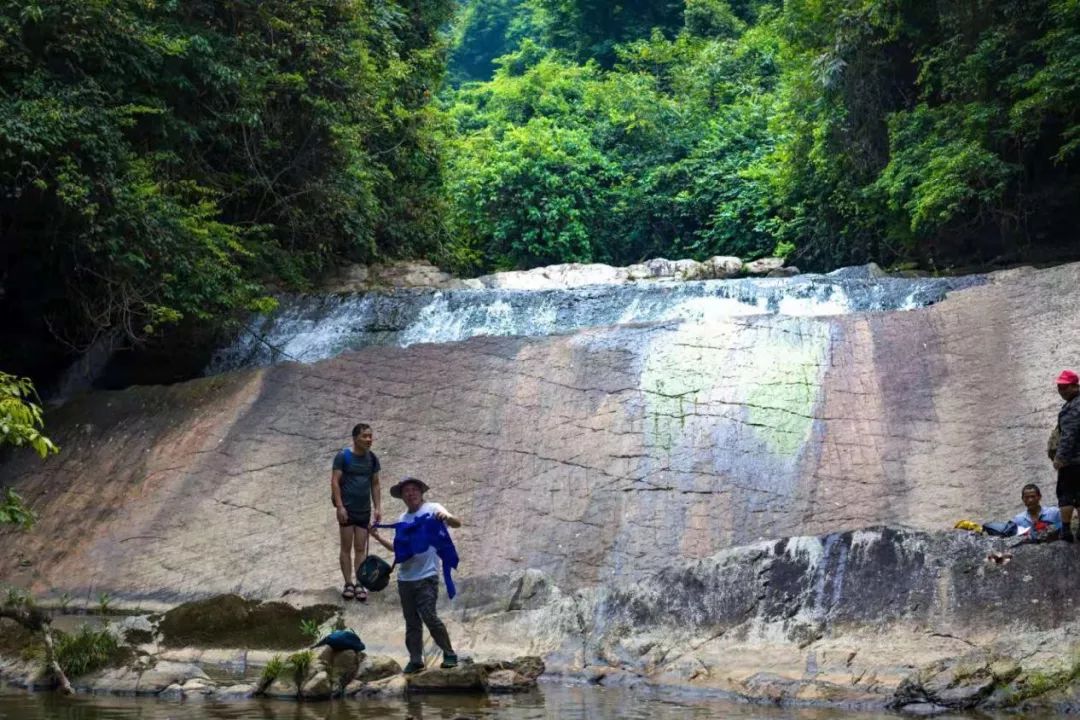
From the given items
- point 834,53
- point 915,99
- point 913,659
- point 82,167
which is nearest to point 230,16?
point 82,167

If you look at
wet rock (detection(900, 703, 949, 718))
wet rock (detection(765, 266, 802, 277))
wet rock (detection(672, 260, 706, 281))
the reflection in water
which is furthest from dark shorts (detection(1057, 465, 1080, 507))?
wet rock (detection(672, 260, 706, 281))

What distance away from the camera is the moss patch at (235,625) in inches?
434

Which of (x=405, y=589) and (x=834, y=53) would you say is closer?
(x=405, y=589)

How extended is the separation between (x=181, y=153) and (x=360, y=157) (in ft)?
13.0

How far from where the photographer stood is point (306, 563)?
13414mm

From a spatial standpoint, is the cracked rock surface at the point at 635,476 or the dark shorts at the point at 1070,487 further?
the cracked rock surface at the point at 635,476

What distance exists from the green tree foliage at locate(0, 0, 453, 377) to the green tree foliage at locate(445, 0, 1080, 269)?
5335 mm

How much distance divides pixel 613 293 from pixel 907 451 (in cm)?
654

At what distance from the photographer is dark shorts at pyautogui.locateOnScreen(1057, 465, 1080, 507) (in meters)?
9.73

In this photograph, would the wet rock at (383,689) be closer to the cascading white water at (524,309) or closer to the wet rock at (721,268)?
the cascading white water at (524,309)

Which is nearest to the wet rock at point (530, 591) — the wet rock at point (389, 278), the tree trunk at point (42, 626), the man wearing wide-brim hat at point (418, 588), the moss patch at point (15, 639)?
the man wearing wide-brim hat at point (418, 588)

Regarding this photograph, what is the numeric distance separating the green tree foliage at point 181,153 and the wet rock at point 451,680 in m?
8.69

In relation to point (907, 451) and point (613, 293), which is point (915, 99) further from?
point (907, 451)

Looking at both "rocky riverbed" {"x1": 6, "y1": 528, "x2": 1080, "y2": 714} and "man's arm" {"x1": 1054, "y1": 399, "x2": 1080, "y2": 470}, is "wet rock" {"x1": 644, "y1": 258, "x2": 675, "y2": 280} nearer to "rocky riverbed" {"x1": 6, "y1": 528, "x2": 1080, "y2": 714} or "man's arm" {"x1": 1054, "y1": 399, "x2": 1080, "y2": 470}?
"rocky riverbed" {"x1": 6, "y1": 528, "x2": 1080, "y2": 714}
